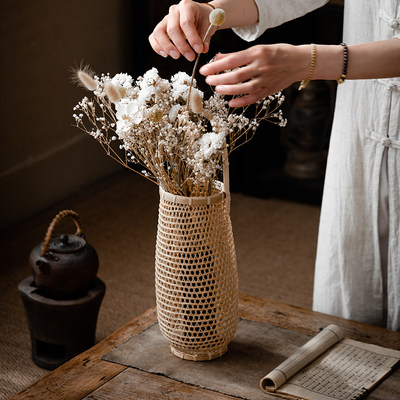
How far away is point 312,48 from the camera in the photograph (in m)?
1.32

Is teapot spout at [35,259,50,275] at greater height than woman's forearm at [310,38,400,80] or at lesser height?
lesser

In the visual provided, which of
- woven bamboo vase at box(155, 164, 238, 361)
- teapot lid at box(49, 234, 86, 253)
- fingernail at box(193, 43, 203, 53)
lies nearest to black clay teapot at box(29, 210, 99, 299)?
teapot lid at box(49, 234, 86, 253)

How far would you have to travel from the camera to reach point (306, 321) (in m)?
1.61

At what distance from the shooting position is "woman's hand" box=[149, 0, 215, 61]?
1393mm

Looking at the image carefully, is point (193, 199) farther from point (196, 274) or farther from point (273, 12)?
point (273, 12)

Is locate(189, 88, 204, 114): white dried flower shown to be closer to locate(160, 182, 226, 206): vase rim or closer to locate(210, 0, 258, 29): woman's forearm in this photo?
locate(160, 182, 226, 206): vase rim

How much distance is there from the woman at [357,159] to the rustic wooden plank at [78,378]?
56 cm

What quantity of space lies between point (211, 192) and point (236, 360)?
331 millimetres

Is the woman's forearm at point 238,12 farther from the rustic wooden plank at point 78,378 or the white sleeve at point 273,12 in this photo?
the rustic wooden plank at point 78,378

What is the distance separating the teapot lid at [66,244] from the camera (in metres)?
2.21

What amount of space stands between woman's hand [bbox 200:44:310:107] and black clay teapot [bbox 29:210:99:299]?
1020 millimetres

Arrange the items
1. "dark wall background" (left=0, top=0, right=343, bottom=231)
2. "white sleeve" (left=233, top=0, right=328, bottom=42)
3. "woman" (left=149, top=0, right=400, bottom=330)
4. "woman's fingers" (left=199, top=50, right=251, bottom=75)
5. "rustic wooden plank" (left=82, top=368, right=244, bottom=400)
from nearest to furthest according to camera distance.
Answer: "woman's fingers" (left=199, top=50, right=251, bottom=75)
"rustic wooden plank" (left=82, top=368, right=244, bottom=400)
"woman" (left=149, top=0, right=400, bottom=330)
"white sleeve" (left=233, top=0, right=328, bottom=42)
"dark wall background" (left=0, top=0, right=343, bottom=231)

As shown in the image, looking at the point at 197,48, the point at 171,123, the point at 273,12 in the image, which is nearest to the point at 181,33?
the point at 197,48

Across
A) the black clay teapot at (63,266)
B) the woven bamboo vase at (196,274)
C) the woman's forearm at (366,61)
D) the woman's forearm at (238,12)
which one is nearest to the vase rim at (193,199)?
the woven bamboo vase at (196,274)
